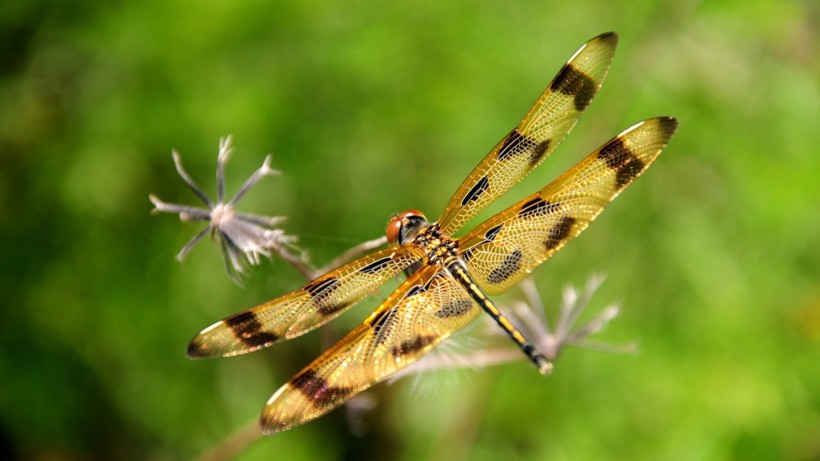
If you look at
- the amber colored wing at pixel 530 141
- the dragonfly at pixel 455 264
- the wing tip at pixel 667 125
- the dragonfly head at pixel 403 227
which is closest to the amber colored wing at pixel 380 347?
the dragonfly at pixel 455 264

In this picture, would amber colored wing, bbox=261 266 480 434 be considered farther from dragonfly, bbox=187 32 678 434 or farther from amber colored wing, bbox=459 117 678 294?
amber colored wing, bbox=459 117 678 294

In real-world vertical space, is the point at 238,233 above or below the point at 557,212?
above

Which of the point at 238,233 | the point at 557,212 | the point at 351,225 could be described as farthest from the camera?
the point at 351,225

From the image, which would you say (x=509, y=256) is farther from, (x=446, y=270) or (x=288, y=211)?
(x=288, y=211)

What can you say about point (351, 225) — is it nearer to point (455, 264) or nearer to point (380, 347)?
point (455, 264)

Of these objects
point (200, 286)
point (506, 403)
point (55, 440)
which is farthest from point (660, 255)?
point (55, 440)

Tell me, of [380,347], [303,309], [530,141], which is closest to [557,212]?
[530,141]
